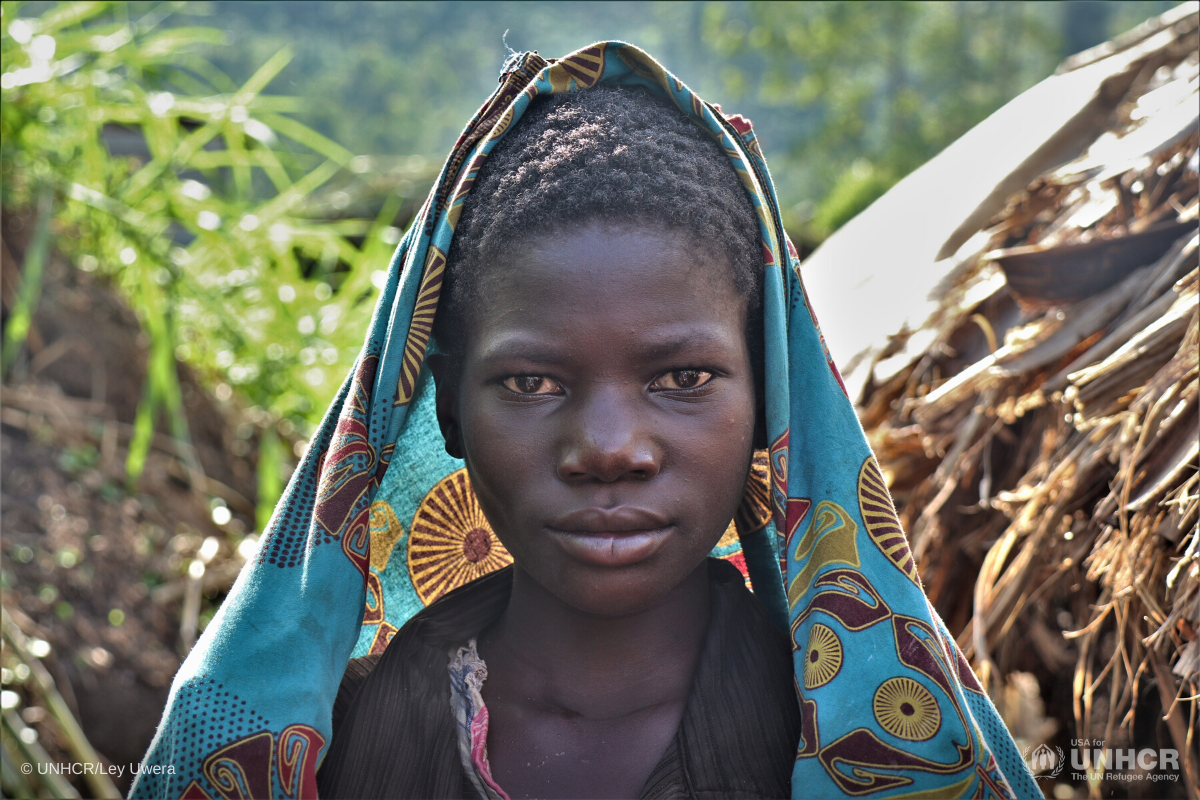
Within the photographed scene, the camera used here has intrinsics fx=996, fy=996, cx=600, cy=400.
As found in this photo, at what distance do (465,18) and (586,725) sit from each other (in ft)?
34.6

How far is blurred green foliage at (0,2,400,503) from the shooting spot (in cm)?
290

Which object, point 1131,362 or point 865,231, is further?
point 865,231

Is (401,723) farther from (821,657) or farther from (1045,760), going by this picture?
(1045,760)

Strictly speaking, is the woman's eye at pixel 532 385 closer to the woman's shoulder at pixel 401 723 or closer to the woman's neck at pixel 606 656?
the woman's neck at pixel 606 656

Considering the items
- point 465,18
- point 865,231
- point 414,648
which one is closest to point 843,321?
point 865,231

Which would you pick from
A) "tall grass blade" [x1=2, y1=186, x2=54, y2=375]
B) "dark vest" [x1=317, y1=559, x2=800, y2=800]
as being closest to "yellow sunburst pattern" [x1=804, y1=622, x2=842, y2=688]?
"dark vest" [x1=317, y1=559, x2=800, y2=800]

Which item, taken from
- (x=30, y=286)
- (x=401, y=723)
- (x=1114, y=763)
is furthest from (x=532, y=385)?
(x=30, y=286)

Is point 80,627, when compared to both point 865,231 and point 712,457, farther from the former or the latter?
point 865,231

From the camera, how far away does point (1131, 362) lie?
166cm

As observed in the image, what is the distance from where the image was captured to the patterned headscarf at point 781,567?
109cm

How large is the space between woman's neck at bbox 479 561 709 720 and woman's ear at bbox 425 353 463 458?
208 mm

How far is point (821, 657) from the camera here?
1.12 meters

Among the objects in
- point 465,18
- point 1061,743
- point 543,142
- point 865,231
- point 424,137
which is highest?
point 465,18

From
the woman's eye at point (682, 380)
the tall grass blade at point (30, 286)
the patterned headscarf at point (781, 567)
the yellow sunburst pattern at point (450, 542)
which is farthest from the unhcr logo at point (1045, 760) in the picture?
the tall grass blade at point (30, 286)
